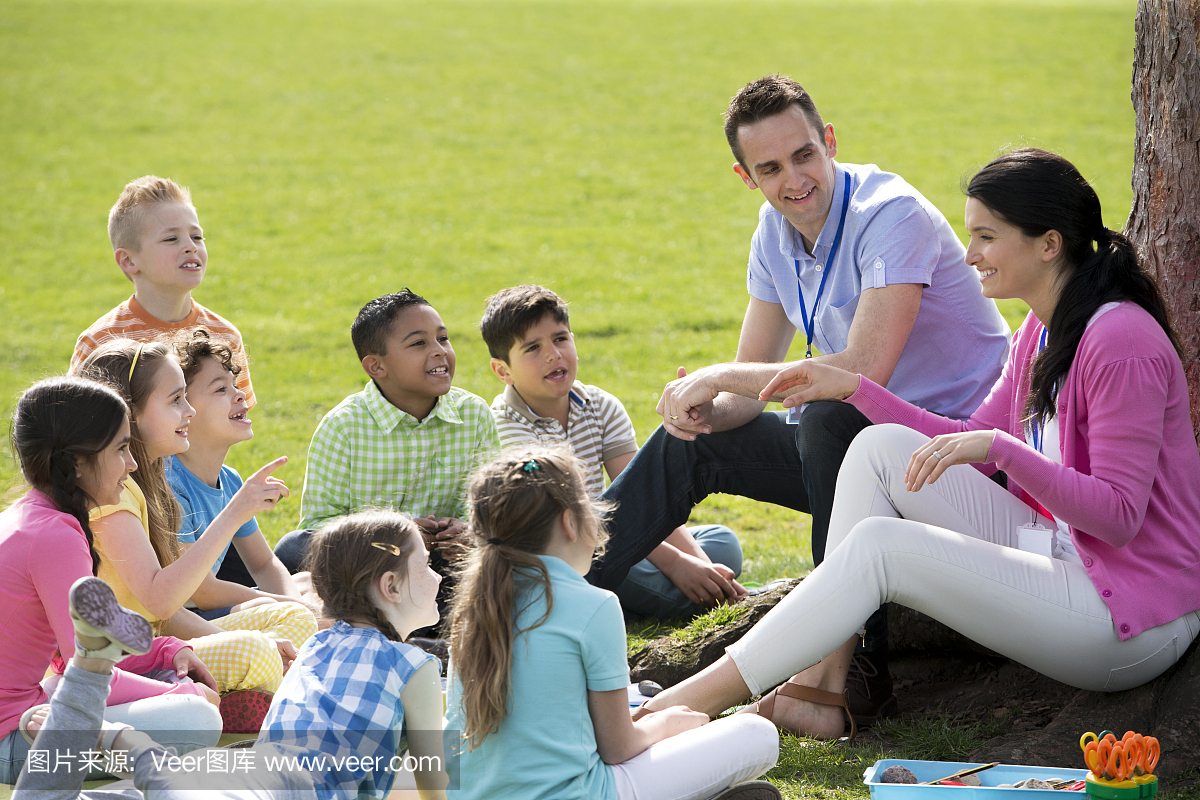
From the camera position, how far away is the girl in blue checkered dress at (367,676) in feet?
7.91

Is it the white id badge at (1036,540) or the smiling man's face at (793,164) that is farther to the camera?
the smiling man's face at (793,164)

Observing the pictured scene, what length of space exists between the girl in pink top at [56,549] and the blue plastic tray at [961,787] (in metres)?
1.73

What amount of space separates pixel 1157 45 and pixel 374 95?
16947mm

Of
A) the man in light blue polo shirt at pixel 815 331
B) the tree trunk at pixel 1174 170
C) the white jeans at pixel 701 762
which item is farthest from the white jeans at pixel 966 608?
the tree trunk at pixel 1174 170

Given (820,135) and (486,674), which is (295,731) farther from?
(820,135)

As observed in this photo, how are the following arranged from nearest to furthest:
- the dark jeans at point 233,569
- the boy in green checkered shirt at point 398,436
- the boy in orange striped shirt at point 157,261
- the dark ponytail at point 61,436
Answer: the dark ponytail at point 61,436, the dark jeans at point 233,569, the boy in green checkered shirt at point 398,436, the boy in orange striped shirt at point 157,261

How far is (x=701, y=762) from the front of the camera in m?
2.57

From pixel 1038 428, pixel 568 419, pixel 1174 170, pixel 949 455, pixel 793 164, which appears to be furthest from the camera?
pixel 568 419

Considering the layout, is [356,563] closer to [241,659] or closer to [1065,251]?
[241,659]

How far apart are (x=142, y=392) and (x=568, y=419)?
1665mm

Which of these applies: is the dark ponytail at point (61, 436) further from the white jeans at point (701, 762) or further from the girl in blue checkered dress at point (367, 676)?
the white jeans at point (701, 762)

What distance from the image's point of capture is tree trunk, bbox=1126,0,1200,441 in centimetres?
340

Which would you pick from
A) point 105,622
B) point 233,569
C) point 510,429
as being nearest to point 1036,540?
point 510,429

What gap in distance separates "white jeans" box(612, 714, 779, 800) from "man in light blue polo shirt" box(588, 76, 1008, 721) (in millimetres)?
898
